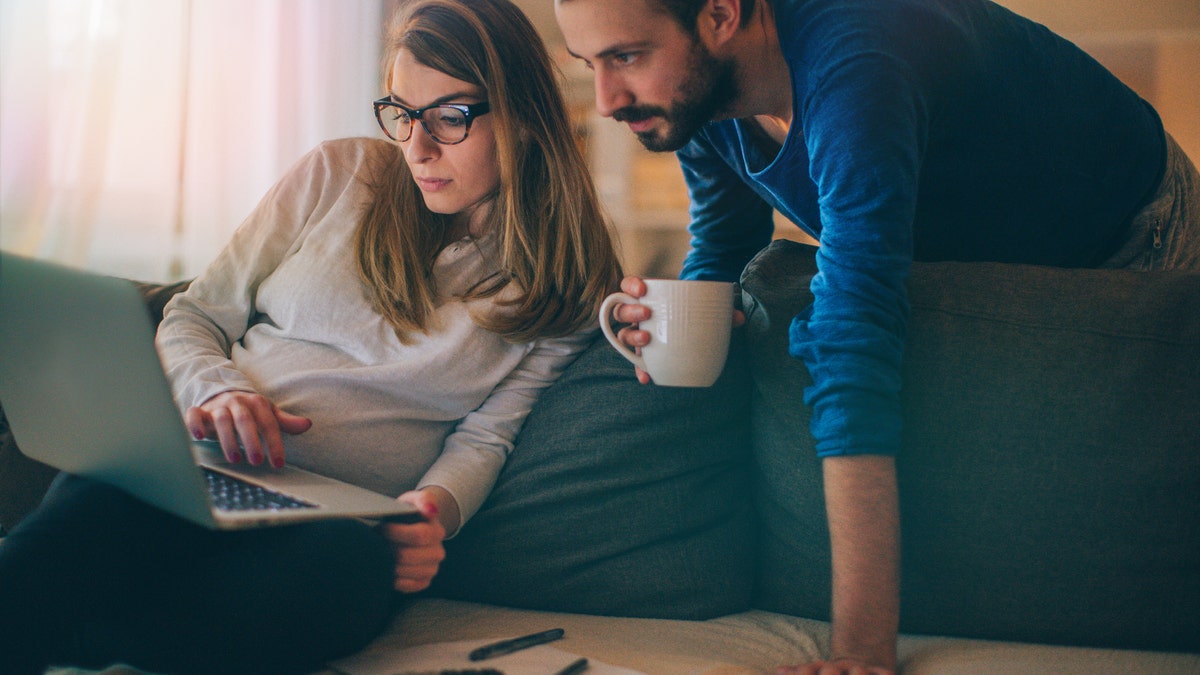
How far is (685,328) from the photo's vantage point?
2.92 feet

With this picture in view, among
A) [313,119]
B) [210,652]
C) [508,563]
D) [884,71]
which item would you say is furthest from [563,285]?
[313,119]

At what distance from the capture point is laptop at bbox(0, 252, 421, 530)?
0.62m

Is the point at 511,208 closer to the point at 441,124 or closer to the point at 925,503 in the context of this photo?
the point at 441,124

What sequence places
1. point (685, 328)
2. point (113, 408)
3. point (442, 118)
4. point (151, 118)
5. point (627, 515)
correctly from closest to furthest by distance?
point (113, 408)
point (685, 328)
point (627, 515)
point (442, 118)
point (151, 118)

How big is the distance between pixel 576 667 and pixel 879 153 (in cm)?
56

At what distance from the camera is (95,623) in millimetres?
746

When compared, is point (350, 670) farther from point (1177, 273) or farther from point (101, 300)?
point (1177, 273)

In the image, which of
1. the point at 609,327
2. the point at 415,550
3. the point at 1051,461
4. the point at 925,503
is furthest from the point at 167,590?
the point at 1051,461

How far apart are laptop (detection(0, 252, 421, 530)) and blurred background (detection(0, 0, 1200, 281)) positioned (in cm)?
81

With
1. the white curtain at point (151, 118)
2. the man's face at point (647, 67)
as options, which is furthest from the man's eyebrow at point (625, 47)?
the white curtain at point (151, 118)

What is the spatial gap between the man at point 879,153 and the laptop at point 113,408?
1.33ft

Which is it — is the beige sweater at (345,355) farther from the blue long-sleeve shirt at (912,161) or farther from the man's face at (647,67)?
the blue long-sleeve shirt at (912,161)

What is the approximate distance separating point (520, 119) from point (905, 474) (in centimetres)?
67

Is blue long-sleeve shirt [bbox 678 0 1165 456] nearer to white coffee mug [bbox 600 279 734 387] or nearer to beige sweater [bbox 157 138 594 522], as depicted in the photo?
white coffee mug [bbox 600 279 734 387]
